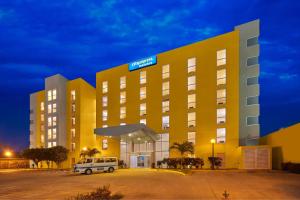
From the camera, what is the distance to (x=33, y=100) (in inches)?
3014

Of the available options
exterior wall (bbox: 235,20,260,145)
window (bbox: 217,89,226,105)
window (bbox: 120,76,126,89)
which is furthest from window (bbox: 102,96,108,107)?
exterior wall (bbox: 235,20,260,145)

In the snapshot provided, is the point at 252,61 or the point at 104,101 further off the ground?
the point at 252,61

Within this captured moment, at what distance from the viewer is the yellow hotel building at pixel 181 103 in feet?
141

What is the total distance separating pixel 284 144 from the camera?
36.3 metres

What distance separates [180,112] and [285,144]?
1684 centimetres

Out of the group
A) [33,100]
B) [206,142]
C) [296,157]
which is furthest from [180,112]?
[33,100]

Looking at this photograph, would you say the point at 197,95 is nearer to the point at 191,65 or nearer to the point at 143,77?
the point at 191,65

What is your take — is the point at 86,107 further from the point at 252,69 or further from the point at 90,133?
the point at 252,69

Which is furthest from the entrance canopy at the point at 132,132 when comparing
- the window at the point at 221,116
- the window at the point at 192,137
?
the window at the point at 221,116

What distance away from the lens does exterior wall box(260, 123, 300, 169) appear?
109 ft

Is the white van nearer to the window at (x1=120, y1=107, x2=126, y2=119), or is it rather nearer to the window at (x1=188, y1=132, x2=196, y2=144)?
the window at (x1=188, y1=132, x2=196, y2=144)

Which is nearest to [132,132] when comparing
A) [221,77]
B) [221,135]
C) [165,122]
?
[165,122]

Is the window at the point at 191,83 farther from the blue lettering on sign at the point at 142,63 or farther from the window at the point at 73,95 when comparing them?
the window at the point at 73,95

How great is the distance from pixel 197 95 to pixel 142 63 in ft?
41.0
